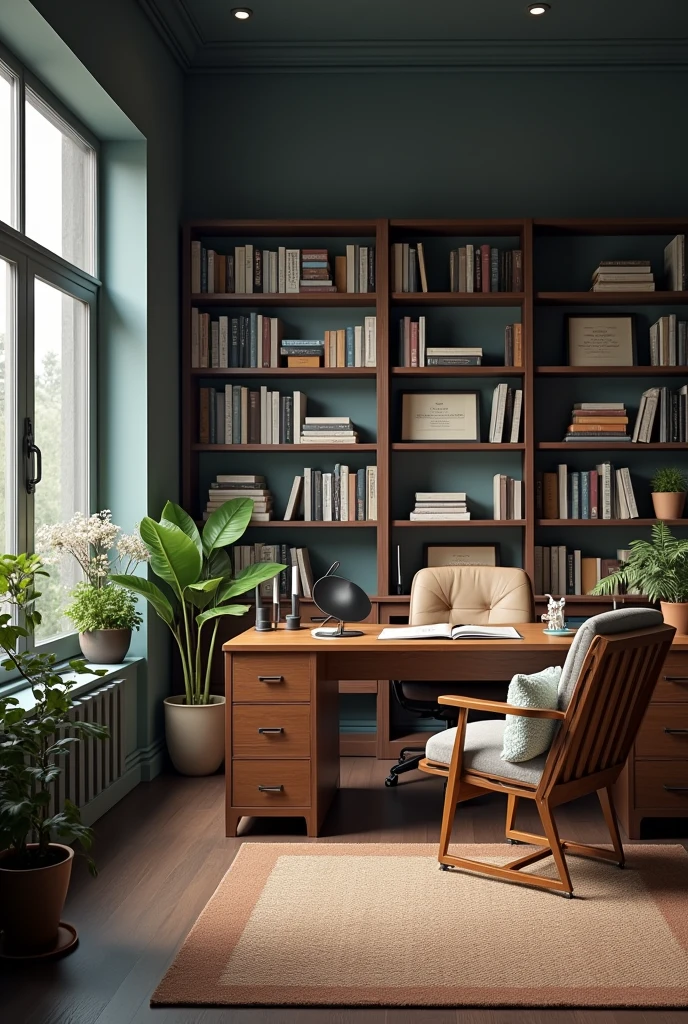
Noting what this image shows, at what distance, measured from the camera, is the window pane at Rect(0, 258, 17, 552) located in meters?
3.66

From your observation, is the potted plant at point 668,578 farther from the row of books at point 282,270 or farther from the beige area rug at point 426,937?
the row of books at point 282,270

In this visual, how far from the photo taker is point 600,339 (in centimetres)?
529

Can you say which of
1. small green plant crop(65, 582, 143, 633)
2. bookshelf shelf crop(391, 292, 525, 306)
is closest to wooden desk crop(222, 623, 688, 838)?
small green plant crop(65, 582, 143, 633)

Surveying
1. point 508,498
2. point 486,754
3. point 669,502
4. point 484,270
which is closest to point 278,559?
point 508,498

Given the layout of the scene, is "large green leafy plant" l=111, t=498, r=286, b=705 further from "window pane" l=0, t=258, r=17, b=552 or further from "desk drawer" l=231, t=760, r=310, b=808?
"desk drawer" l=231, t=760, r=310, b=808

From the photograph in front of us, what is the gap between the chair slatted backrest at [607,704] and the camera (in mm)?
3039

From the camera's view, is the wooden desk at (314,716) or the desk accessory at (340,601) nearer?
the wooden desk at (314,716)

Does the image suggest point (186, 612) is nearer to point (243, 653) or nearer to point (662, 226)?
point (243, 653)

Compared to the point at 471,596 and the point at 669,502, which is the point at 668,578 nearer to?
the point at 471,596

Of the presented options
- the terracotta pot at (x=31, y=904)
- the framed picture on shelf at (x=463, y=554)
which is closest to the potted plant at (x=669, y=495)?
the framed picture on shelf at (x=463, y=554)

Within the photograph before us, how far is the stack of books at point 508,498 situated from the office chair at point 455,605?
1.92ft

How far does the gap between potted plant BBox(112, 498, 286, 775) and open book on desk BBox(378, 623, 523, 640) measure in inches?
34.6

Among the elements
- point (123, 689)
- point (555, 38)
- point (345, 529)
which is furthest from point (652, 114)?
point (123, 689)

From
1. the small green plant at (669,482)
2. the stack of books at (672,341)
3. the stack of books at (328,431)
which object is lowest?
the small green plant at (669,482)
